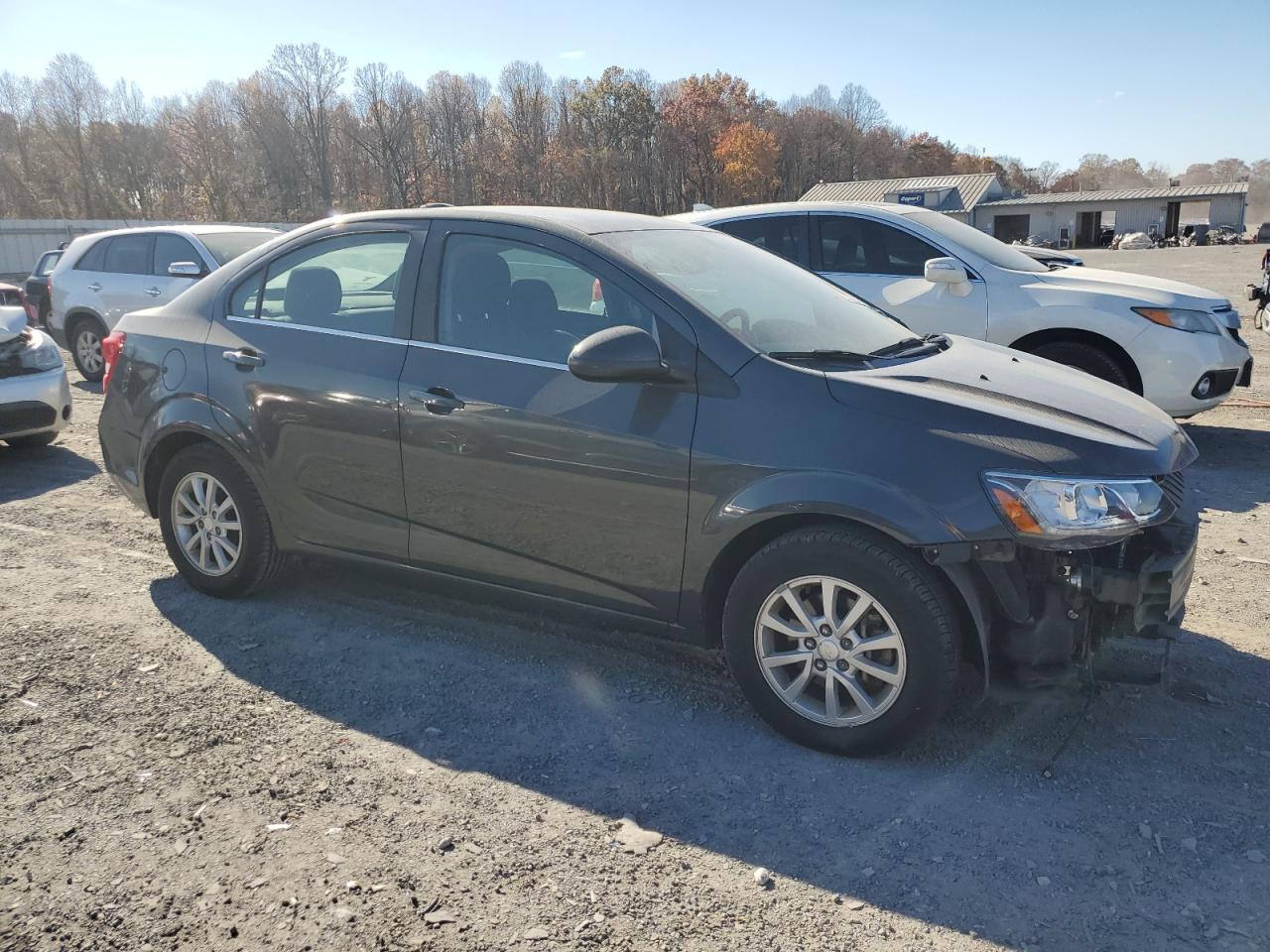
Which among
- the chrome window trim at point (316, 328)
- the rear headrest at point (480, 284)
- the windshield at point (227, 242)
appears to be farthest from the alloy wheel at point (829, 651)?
the windshield at point (227, 242)

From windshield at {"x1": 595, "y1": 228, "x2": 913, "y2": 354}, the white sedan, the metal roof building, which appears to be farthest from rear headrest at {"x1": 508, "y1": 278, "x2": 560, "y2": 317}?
the metal roof building

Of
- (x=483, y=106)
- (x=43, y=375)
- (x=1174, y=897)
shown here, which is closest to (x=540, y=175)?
(x=483, y=106)

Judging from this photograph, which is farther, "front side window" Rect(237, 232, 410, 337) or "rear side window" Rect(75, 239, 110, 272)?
"rear side window" Rect(75, 239, 110, 272)

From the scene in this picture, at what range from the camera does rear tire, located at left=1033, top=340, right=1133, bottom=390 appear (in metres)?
6.99

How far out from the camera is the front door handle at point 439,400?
148 inches

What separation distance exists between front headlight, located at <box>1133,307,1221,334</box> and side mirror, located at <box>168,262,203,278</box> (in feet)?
28.1

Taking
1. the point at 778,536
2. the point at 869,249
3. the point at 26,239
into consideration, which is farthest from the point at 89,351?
the point at 26,239

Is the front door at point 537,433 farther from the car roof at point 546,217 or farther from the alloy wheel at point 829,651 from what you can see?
the alloy wheel at point 829,651

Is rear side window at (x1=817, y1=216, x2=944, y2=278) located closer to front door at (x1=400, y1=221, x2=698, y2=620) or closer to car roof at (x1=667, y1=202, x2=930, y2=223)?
car roof at (x1=667, y1=202, x2=930, y2=223)

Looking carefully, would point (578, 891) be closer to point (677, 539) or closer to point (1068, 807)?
point (677, 539)

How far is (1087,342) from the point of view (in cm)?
708

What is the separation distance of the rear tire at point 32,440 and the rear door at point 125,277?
338cm

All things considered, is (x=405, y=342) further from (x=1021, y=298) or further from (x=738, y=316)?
(x=1021, y=298)

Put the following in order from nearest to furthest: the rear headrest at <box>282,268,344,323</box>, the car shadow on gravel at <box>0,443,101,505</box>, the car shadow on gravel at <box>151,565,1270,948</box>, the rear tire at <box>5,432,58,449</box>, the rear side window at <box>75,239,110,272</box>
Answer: the car shadow on gravel at <box>151,565,1270,948</box> < the rear headrest at <box>282,268,344,323</box> < the car shadow on gravel at <box>0,443,101,505</box> < the rear tire at <box>5,432,58,449</box> < the rear side window at <box>75,239,110,272</box>
